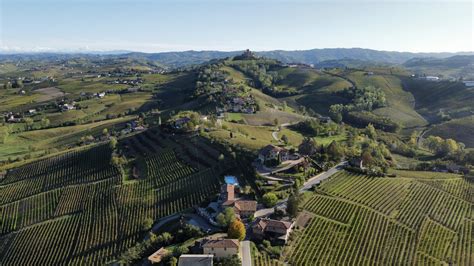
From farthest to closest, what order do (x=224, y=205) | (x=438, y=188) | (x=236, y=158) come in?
1. (x=236, y=158)
2. (x=438, y=188)
3. (x=224, y=205)

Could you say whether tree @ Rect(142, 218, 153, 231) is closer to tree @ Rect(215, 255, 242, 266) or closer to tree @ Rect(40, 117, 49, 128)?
tree @ Rect(215, 255, 242, 266)

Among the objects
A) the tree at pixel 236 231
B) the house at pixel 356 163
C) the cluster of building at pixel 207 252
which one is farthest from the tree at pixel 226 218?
the house at pixel 356 163

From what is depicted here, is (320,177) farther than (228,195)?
Yes

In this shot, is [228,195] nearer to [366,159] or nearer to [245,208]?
[245,208]

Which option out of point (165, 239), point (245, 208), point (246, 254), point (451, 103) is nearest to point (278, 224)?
point (246, 254)

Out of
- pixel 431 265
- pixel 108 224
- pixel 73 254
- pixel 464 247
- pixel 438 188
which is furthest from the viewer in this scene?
pixel 438 188

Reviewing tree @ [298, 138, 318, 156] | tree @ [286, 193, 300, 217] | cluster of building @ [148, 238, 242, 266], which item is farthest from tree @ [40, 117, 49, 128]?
tree @ [286, 193, 300, 217]

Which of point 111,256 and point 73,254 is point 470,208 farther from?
point 73,254

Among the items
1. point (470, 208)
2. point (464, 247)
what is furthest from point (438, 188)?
point (464, 247)
